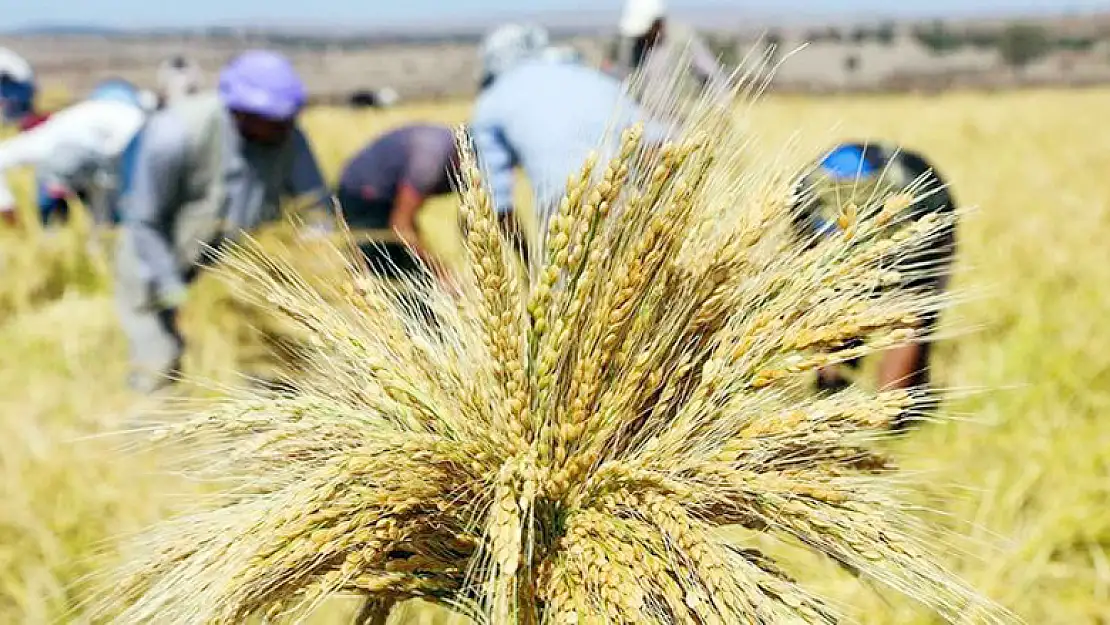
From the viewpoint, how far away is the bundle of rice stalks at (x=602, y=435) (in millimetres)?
902

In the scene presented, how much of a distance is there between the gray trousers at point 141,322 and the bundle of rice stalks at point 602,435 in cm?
316

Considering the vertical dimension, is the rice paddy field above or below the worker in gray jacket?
below

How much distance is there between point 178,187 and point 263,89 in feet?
1.89

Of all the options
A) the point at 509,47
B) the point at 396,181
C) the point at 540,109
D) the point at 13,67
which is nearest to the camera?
the point at 540,109

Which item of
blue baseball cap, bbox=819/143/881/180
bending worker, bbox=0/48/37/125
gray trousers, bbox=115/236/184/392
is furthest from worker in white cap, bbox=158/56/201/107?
blue baseball cap, bbox=819/143/881/180

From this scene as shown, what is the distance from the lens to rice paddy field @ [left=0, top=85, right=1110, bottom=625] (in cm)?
213

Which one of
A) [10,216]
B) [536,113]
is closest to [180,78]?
[10,216]

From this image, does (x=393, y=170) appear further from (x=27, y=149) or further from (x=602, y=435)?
(x=602, y=435)

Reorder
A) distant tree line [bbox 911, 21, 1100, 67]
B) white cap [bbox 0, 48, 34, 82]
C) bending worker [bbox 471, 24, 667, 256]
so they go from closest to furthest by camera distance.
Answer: bending worker [bbox 471, 24, 667, 256] → white cap [bbox 0, 48, 34, 82] → distant tree line [bbox 911, 21, 1100, 67]

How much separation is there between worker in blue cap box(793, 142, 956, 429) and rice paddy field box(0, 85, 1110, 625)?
0.20ft

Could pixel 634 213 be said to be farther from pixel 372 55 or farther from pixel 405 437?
pixel 372 55

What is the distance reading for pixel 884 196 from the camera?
1082 millimetres

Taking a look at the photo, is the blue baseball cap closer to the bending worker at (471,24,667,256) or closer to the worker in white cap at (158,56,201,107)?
the bending worker at (471,24,667,256)

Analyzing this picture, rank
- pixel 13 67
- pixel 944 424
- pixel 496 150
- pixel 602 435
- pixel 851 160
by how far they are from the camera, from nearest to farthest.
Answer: pixel 602 435, pixel 851 160, pixel 944 424, pixel 496 150, pixel 13 67
